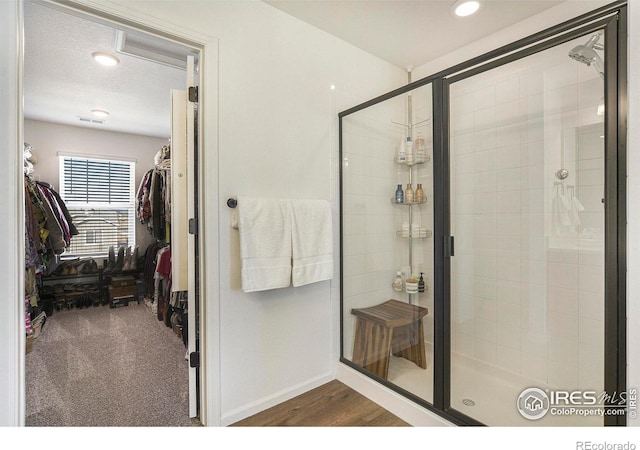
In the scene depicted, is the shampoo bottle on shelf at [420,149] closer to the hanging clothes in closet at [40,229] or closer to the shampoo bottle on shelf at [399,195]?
the shampoo bottle on shelf at [399,195]

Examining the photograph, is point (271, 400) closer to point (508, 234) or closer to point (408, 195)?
point (408, 195)

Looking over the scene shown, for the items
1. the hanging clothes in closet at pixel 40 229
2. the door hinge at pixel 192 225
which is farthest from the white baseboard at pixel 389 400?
the hanging clothes in closet at pixel 40 229

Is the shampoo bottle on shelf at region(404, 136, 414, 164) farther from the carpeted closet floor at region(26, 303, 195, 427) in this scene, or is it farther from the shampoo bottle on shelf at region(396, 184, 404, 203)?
the carpeted closet floor at region(26, 303, 195, 427)

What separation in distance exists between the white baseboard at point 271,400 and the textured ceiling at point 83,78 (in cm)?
191

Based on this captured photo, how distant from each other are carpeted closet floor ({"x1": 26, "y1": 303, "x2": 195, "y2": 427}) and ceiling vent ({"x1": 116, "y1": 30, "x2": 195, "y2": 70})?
7.13 ft

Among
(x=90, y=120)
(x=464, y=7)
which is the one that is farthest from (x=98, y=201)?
(x=464, y=7)

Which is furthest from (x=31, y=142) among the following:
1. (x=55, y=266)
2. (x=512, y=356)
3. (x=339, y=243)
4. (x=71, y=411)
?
(x=512, y=356)

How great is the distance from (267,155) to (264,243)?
1.62ft

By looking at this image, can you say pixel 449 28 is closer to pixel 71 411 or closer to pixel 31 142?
pixel 71 411

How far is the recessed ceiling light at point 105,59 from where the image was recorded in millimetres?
2212

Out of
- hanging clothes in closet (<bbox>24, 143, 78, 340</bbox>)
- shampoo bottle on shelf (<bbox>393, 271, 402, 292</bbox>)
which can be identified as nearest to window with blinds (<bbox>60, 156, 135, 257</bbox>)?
hanging clothes in closet (<bbox>24, 143, 78, 340</bbox>)

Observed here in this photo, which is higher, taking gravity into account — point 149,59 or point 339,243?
point 149,59

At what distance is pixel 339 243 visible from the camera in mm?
2113

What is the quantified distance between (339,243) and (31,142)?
13.4ft
